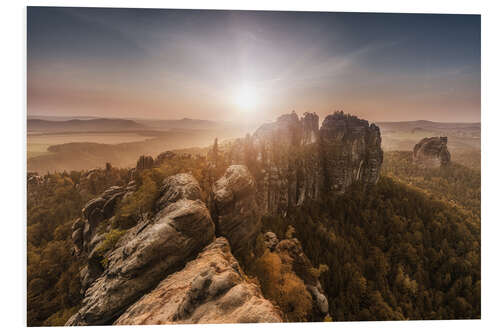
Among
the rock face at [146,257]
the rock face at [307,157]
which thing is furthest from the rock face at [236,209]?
the rock face at [307,157]

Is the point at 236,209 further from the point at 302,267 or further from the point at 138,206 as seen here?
the point at 302,267

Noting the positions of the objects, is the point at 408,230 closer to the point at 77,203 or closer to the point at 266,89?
the point at 266,89

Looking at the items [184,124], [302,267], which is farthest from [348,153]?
[184,124]

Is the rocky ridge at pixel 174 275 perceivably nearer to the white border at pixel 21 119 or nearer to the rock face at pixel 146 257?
the rock face at pixel 146 257

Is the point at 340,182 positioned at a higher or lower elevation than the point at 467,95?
lower


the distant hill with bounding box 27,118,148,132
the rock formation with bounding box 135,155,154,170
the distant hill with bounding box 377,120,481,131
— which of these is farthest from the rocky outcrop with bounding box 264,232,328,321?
the distant hill with bounding box 377,120,481,131
